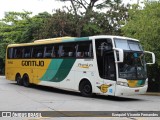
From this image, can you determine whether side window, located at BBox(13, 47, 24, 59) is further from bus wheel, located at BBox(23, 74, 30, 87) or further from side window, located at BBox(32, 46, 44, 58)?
side window, located at BBox(32, 46, 44, 58)

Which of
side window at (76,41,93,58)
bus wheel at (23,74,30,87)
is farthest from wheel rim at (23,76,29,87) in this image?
side window at (76,41,93,58)

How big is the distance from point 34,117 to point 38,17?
3933 cm

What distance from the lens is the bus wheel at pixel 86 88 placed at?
18.8 metres

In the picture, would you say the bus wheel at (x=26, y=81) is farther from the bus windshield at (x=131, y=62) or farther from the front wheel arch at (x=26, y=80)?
the bus windshield at (x=131, y=62)

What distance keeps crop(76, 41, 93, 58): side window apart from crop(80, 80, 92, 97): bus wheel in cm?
148

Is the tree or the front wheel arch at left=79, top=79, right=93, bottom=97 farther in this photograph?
the tree

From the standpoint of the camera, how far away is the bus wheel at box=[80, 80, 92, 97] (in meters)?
18.8

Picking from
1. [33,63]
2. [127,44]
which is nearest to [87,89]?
[127,44]

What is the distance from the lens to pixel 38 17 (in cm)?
4919

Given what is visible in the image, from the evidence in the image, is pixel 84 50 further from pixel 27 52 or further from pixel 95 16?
pixel 95 16

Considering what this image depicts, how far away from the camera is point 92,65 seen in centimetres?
1841

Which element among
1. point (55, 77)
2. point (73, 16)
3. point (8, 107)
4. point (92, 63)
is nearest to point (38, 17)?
point (73, 16)

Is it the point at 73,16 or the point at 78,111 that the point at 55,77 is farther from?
the point at 73,16

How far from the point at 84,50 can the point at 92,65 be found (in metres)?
1.13
